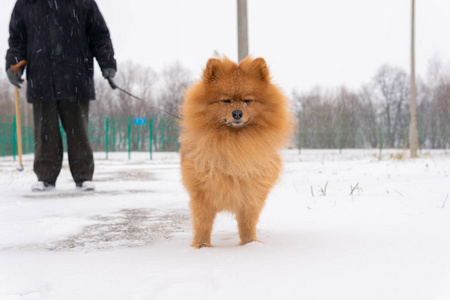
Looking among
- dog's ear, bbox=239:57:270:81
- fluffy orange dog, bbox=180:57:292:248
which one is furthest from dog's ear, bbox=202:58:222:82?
dog's ear, bbox=239:57:270:81

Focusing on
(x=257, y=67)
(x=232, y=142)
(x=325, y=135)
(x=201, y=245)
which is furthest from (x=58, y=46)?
(x=325, y=135)

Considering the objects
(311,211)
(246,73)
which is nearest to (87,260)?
(246,73)

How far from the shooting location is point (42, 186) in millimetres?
4723

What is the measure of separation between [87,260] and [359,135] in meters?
24.2

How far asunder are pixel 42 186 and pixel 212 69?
348cm

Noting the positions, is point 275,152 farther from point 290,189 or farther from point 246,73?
point 290,189

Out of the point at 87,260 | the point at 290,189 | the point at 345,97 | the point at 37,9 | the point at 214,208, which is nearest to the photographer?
the point at 87,260

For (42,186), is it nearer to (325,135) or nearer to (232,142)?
(232,142)

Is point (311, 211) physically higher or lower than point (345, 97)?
lower

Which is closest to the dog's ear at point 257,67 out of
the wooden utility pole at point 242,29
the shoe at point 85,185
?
the shoe at point 85,185

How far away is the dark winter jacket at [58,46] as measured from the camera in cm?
449

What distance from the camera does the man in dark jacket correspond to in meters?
4.50

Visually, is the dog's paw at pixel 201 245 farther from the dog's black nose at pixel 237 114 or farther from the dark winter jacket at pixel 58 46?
the dark winter jacket at pixel 58 46

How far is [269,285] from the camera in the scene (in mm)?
1621
